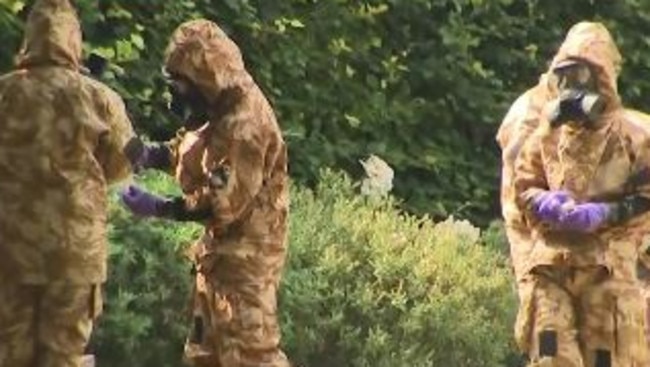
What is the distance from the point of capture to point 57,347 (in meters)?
7.80

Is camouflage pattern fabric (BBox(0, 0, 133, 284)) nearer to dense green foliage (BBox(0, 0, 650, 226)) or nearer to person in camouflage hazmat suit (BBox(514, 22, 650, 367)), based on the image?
person in camouflage hazmat suit (BBox(514, 22, 650, 367))

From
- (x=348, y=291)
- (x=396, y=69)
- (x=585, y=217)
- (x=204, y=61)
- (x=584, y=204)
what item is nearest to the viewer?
(x=204, y=61)

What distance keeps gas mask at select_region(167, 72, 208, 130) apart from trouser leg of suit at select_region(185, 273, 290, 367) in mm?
625

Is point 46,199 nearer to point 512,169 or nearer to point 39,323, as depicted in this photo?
point 39,323

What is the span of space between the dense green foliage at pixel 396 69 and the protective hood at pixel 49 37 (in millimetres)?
3190

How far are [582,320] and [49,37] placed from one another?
8.37 ft

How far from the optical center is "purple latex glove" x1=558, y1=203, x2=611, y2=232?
8.38 meters

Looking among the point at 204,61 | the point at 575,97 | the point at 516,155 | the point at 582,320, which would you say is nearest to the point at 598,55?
the point at 575,97

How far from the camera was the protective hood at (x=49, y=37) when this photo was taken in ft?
25.6

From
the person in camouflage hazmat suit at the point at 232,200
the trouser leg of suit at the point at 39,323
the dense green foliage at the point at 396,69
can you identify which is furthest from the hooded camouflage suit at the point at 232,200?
the dense green foliage at the point at 396,69

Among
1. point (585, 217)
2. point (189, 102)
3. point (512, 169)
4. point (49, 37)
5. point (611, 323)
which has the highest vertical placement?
point (49, 37)

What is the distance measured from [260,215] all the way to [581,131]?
1.41 meters

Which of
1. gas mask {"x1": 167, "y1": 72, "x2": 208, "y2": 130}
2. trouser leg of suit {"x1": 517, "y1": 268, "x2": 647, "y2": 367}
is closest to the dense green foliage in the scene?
gas mask {"x1": 167, "y1": 72, "x2": 208, "y2": 130}

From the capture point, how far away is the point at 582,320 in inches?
342
